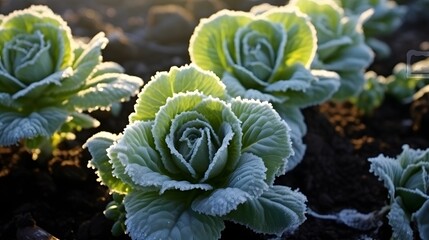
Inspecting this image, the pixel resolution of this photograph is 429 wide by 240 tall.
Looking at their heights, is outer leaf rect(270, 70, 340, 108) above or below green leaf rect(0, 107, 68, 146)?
below

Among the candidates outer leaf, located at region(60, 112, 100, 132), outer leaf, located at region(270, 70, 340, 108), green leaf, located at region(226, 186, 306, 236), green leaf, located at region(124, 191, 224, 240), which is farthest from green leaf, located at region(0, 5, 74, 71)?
green leaf, located at region(226, 186, 306, 236)

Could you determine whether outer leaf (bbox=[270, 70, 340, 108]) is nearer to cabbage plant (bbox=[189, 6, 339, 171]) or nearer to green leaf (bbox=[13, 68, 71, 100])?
cabbage plant (bbox=[189, 6, 339, 171])

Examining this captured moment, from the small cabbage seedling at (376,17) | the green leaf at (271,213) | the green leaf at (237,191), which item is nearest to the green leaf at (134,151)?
the green leaf at (237,191)

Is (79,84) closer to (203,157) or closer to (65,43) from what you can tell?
(65,43)

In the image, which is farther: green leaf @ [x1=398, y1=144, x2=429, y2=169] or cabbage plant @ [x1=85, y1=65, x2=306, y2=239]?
green leaf @ [x1=398, y1=144, x2=429, y2=169]

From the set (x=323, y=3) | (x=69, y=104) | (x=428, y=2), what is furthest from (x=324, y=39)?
(x=428, y=2)

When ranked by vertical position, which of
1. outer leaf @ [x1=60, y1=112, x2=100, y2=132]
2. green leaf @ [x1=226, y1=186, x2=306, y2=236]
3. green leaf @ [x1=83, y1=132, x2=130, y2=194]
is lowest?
green leaf @ [x1=226, y1=186, x2=306, y2=236]

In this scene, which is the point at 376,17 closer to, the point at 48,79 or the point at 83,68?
the point at 83,68

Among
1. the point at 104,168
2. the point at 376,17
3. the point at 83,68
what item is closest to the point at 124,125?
the point at 83,68
